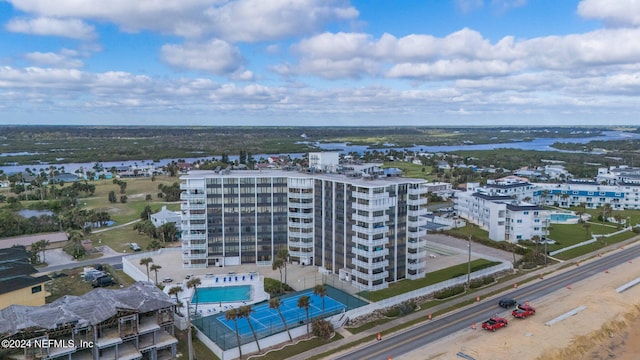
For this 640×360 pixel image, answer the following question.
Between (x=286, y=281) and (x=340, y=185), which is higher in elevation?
(x=340, y=185)

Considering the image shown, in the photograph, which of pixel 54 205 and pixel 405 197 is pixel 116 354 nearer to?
pixel 405 197

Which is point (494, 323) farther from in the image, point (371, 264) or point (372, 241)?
point (372, 241)

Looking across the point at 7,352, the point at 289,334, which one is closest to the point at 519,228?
the point at 289,334

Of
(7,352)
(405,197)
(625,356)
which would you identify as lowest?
(625,356)

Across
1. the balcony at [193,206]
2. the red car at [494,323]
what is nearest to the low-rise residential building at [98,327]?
the balcony at [193,206]

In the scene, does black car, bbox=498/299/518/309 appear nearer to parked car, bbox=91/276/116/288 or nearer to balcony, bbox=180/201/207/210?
balcony, bbox=180/201/207/210

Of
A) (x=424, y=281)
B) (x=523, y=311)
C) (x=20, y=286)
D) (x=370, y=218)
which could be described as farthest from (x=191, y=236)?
(x=523, y=311)
